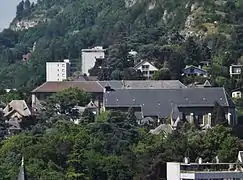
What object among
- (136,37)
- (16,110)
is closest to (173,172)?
(16,110)

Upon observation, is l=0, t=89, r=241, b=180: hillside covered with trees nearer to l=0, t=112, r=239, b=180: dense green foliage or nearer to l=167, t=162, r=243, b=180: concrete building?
l=0, t=112, r=239, b=180: dense green foliage

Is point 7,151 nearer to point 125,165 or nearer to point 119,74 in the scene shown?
point 125,165

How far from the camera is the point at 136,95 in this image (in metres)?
80.2

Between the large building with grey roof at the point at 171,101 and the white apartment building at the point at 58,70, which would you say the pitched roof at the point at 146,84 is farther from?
the white apartment building at the point at 58,70

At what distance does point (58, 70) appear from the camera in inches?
4323

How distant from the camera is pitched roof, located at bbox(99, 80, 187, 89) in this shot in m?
83.4

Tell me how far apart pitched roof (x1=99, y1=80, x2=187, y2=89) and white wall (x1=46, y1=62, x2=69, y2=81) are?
2090 centimetres

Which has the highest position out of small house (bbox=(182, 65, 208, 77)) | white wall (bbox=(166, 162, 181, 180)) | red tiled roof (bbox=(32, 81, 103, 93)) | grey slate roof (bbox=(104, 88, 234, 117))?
small house (bbox=(182, 65, 208, 77))

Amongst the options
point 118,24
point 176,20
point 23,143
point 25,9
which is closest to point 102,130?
point 23,143

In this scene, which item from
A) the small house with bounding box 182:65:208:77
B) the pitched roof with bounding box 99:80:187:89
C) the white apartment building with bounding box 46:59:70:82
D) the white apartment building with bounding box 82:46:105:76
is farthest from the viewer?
the white apartment building with bounding box 46:59:70:82

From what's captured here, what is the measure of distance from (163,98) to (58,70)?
31161mm

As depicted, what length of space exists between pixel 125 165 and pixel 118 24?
212 ft

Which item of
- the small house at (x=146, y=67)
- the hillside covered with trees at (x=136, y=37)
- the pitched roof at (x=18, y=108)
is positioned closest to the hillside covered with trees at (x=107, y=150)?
the pitched roof at (x=18, y=108)

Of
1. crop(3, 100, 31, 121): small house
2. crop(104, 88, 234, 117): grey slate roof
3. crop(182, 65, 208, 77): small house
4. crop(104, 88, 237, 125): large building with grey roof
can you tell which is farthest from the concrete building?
crop(182, 65, 208, 77): small house
